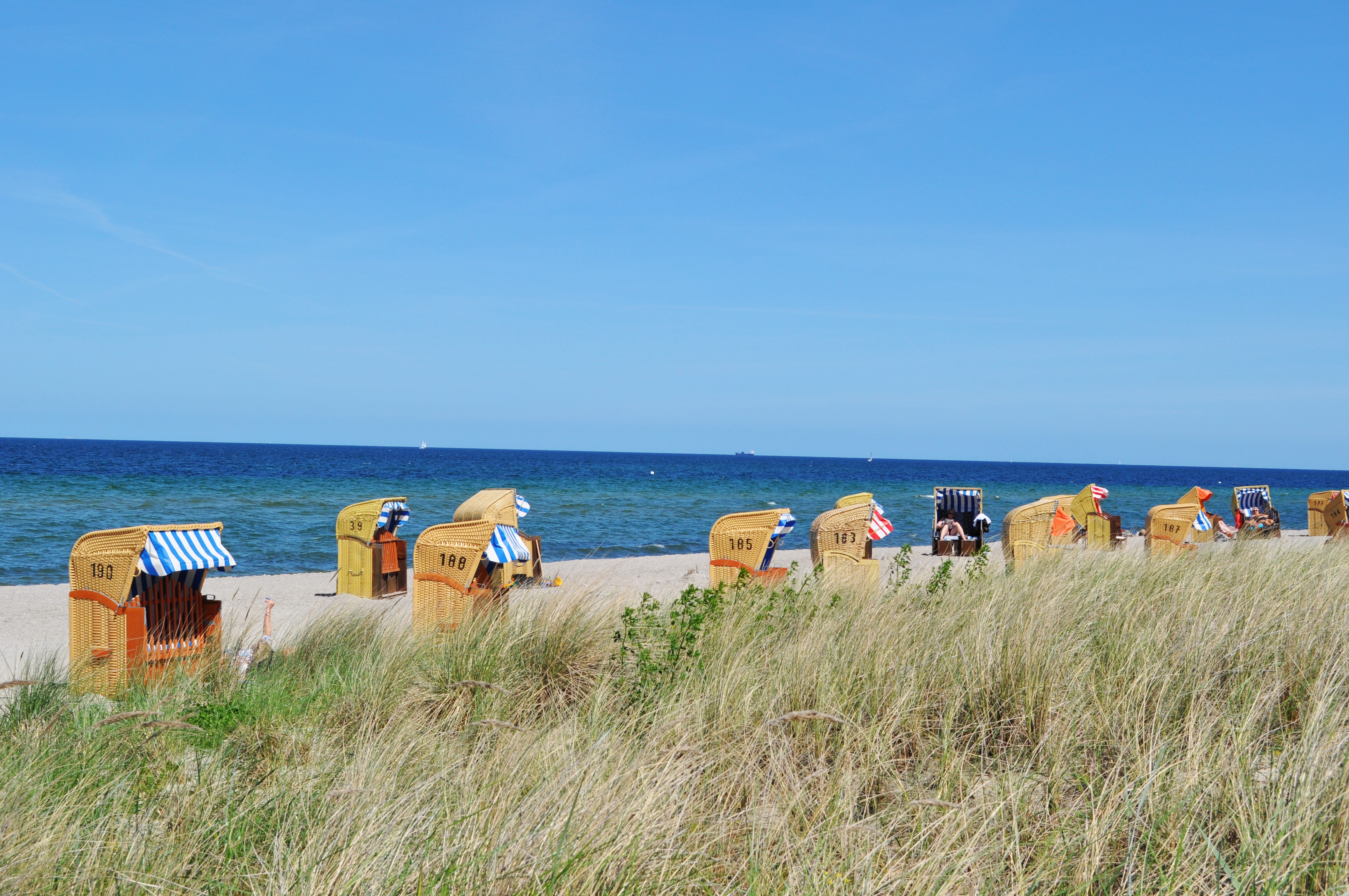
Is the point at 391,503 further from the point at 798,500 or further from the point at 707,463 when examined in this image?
the point at 707,463

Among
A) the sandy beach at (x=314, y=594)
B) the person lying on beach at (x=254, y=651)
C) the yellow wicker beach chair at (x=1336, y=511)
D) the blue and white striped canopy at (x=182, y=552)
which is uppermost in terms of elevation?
the blue and white striped canopy at (x=182, y=552)

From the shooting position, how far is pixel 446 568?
7.38 metres

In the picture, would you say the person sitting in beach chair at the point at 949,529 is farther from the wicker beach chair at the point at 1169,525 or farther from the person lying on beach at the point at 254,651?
the person lying on beach at the point at 254,651

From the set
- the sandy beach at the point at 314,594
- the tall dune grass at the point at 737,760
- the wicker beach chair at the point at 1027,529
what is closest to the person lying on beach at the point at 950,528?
the sandy beach at the point at 314,594

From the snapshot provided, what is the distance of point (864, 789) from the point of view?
3.14 meters

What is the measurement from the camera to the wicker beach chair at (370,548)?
13.2 metres

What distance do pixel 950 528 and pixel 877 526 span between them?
7.24 meters

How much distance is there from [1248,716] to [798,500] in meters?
47.2

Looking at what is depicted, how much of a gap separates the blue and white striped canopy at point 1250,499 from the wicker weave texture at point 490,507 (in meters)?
17.0

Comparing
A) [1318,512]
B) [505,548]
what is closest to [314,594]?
[505,548]

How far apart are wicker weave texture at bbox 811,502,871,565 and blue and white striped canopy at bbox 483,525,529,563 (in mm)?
3324

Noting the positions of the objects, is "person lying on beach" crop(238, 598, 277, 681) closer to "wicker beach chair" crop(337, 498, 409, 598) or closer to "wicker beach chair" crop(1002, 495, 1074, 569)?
"wicker beach chair" crop(337, 498, 409, 598)

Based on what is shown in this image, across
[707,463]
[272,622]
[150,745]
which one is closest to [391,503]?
[272,622]

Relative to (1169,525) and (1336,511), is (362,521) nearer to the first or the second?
(1169,525)
